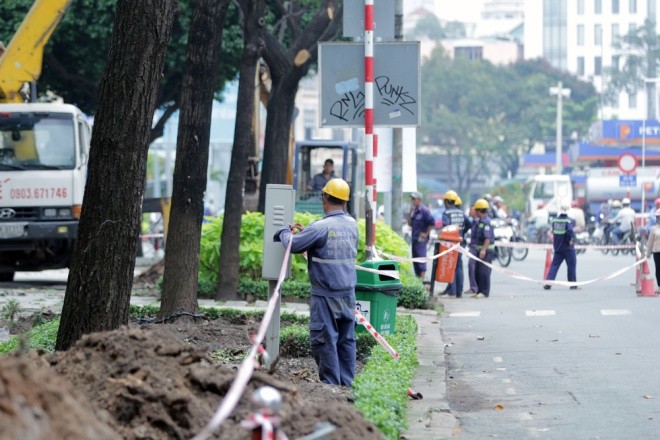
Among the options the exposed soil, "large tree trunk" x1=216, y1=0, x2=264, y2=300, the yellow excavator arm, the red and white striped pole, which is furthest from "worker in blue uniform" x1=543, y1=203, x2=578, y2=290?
the exposed soil

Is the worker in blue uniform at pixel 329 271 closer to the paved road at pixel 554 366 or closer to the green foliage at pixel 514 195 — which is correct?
the paved road at pixel 554 366

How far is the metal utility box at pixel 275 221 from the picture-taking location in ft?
33.4

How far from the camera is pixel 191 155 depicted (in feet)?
47.4

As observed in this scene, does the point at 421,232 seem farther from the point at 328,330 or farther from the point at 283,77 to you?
the point at 328,330

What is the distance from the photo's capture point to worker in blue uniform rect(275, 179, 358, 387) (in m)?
9.95

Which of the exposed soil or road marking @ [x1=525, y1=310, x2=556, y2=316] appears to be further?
road marking @ [x1=525, y1=310, x2=556, y2=316]

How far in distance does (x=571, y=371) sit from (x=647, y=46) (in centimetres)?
10328

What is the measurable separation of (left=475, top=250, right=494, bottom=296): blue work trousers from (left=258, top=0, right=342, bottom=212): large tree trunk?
4.01 metres

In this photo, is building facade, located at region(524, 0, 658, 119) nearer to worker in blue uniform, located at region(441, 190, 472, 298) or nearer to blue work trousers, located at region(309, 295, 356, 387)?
worker in blue uniform, located at region(441, 190, 472, 298)

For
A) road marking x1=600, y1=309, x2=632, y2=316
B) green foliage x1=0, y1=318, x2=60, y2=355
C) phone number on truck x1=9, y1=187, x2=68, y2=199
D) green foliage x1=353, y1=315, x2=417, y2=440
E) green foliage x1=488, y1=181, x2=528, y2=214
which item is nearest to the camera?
green foliage x1=353, y1=315, x2=417, y2=440

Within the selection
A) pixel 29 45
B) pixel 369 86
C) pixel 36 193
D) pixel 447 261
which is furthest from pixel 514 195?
pixel 369 86

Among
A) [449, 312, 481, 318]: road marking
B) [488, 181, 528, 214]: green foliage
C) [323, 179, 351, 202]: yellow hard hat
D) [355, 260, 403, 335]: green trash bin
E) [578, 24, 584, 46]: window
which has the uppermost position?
[578, 24, 584, 46]: window

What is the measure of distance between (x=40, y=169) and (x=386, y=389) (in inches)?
542

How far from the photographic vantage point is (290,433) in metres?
6.25
